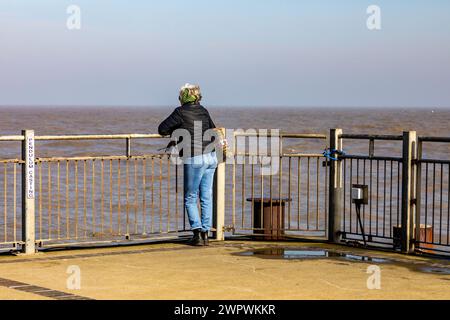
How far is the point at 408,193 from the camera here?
12867 mm

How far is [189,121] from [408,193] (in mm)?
2688

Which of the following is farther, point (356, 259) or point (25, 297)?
point (356, 259)

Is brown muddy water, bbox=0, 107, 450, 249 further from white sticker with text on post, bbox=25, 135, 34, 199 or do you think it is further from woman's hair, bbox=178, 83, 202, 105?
woman's hair, bbox=178, 83, 202, 105

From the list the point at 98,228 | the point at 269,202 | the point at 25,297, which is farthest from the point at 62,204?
the point at 25,297

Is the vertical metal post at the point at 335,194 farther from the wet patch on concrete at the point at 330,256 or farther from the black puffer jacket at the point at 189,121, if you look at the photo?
the black puffer jacket at the point at 189,121

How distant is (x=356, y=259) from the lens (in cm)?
1222

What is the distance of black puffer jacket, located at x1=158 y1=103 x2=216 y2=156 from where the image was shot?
41.6 ft

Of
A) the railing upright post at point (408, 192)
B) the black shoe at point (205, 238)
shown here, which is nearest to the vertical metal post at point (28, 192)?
the black shoe at point (205, 238)

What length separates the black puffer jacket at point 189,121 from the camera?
1269 cm

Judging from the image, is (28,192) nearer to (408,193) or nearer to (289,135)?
(289,135)

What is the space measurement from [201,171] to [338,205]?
191cm

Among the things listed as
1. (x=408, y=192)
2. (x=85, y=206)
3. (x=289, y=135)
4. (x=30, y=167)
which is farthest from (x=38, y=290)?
(x=408, y=192)
